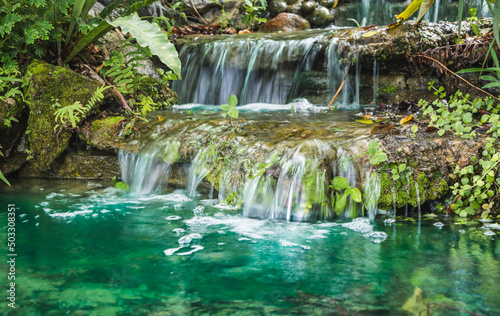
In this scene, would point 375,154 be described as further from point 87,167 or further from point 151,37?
point 87,167

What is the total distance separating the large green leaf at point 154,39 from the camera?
3.64 m

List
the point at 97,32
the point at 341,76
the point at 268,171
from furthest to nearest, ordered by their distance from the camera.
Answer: the point at 341,76 → the point at 97,32 → the point at 268,171

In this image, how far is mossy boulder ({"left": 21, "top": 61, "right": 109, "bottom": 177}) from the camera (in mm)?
4258

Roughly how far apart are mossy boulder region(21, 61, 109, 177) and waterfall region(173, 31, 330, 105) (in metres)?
2.73

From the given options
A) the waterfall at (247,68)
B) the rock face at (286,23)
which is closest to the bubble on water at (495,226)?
the waterfall at (247,68)

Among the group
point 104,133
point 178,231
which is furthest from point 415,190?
point 104,133

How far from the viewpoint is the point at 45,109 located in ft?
14.0

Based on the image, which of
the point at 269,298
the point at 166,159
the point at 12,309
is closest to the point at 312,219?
the point at 269,298

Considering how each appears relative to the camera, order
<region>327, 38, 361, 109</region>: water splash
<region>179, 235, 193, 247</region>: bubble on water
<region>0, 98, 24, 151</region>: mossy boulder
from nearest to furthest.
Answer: <region>179, 235, 193, 247</region>: bubble on water → <region>0, 98, 24, 151</region>: mossy boulder → <region>327, 38, 361, 109</region>: water splash

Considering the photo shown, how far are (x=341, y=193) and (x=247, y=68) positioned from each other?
407 cm

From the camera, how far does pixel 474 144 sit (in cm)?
307

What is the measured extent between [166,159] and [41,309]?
2.20 metres

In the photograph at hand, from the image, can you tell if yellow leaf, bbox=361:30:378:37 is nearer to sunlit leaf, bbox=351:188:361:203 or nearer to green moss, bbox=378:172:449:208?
green moss, bbox=378:172:449:208

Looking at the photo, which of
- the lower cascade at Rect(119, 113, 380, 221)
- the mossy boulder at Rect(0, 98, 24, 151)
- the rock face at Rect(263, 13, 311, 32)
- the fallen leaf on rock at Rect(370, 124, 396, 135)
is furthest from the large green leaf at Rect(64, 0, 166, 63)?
the rock face at Rect(263, 13, 311, 32)
